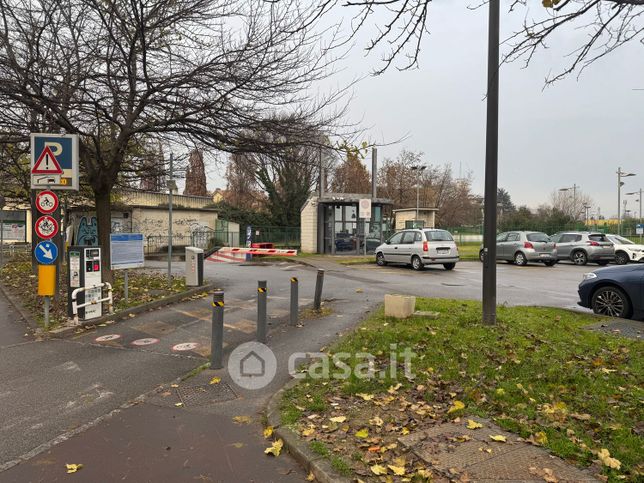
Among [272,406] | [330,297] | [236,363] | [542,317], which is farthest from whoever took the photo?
[330,297]

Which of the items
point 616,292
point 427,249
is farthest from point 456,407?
point 427,249

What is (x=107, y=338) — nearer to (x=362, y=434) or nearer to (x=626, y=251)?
(x=362, y=434)

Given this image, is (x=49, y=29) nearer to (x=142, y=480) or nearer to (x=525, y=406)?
(x=142, y=480)

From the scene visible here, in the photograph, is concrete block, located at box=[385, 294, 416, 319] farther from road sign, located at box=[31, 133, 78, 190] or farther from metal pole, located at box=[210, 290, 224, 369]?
road sign, located at box=[31, 133, 78, 190]

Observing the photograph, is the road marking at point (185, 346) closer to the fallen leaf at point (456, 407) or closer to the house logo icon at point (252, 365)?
the house logo icon at point (252, 365)

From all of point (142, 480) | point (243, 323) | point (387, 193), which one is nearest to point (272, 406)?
point (142, 480)

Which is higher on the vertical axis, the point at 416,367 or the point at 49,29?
the point at 49,29

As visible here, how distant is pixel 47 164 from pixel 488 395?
818cm

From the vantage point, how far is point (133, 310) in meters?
9.68

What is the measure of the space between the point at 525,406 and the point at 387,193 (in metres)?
49.0

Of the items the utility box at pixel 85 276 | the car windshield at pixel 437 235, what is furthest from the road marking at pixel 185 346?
the car windshield at pixel 437 235

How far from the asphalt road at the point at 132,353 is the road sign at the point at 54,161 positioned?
2734 mm

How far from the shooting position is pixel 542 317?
27.1 ft

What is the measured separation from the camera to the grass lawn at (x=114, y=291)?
9778mm
